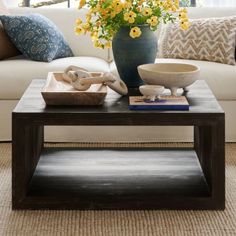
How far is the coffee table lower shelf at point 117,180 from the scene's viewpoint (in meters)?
2.63

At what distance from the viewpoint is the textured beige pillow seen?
382 cm

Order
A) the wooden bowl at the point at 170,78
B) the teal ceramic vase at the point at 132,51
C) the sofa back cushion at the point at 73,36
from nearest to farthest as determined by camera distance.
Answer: the wooden bowl at the point at 170,78 < the teal ceramic vase at the point at 132,51 < the sofa back cushion at the point at 73,36

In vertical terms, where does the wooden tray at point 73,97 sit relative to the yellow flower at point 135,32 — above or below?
below

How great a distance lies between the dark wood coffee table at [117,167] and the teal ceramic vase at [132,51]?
0.73 ft

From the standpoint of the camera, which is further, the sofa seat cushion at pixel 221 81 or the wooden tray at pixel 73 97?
the sofa seat cushion at pixel 221 81

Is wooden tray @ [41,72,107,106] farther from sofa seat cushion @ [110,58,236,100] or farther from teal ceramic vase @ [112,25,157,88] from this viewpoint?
sofa seat cushion @ [110,58,236,100]

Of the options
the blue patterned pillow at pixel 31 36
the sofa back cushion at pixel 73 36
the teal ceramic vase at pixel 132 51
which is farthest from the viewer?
the sofa back cushion at pixel 73 36

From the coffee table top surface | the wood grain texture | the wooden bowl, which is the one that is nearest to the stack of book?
the coffee table top surface

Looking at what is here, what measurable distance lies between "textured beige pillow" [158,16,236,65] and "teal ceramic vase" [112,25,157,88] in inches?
34.3

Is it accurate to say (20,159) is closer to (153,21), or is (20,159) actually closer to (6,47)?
(153,21)

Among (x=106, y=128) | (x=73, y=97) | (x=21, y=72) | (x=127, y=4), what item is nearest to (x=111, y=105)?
(x=73, y=97)

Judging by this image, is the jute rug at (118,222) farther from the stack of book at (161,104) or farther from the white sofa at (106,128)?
the white sofa at (106,128)

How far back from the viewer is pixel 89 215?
2594 millimetres

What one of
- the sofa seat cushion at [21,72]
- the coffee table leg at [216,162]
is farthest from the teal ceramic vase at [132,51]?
the sofa seat cushion at [21,72]
